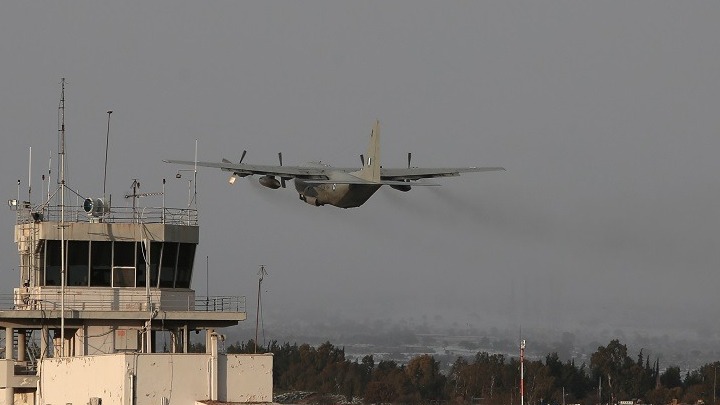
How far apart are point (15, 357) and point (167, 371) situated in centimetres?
1243

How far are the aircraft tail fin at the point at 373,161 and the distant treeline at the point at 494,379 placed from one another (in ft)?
222

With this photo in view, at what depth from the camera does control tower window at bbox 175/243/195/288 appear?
49938 millimetres

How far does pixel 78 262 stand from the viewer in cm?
4903

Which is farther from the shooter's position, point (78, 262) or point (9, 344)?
point (78, 262)

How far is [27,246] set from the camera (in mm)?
50094

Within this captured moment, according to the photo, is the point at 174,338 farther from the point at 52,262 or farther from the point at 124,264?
the point at 52,262

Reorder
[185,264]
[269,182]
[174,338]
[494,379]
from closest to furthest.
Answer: [174,338], [185,264], [269,182], [494,379]

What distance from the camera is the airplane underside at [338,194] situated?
8631 cm

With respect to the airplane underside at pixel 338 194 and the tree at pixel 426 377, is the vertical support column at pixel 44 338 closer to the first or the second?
the airplane underside at pixel 338 194

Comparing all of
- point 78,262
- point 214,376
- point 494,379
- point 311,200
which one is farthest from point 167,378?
point 494,379

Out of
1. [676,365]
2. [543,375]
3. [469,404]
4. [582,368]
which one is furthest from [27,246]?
[676,365]

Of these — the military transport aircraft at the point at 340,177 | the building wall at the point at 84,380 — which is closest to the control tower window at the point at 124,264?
the building wall at the point at 84,380

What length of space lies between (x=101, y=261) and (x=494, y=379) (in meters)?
126

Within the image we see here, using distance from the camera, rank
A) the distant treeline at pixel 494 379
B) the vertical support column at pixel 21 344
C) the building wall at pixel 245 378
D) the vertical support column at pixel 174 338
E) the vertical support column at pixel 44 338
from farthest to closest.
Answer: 1. the distant treeline at pixel 494 379
2. the vertical support column at pixel 21 344
3. the vertical support column at pixel 174 338
4. the vertical support column at pixel 44 338
5. the building wall at pixel 245 378
